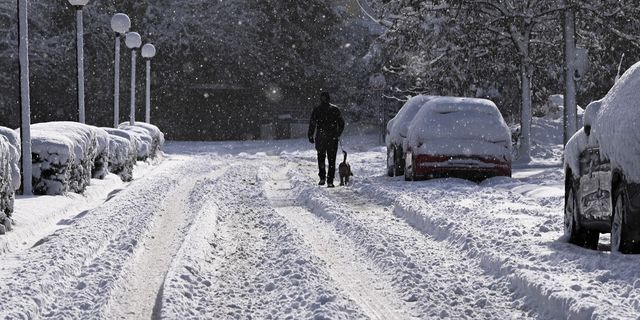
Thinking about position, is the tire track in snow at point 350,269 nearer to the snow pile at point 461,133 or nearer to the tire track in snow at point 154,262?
the tire track in snow at point 154,262

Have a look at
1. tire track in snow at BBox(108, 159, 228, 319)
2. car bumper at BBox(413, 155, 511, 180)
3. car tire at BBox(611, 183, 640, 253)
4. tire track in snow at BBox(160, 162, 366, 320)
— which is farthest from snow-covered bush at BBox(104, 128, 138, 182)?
car tire at BBox(611, 183, 640, 253)

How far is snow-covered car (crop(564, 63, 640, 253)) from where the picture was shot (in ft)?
28.3

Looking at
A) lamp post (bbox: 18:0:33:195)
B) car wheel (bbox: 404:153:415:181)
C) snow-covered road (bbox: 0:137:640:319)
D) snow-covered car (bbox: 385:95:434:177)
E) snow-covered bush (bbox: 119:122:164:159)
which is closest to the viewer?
snow-covered road (bbox: 0:137:640:319)

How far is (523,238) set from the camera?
1059 centimetres

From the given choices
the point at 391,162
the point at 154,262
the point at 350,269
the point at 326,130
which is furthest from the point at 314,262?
the point at 391,162

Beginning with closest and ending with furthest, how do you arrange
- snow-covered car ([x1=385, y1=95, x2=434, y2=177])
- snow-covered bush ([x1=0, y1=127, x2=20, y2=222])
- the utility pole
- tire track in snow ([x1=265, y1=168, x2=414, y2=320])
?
tire track in snow ([x1=265, y1=168, x2=414, y2=320]) → snow-covered bush ([x1=0, y1=127, x2=20, y2=222]) → snow-covered car ([x1=385, y1=95, x2=434, y2=177]) → the utility pole

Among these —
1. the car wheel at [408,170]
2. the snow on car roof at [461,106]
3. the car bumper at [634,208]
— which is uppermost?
the snow on car roof at [461,106]

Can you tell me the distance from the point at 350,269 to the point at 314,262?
329 millimetres

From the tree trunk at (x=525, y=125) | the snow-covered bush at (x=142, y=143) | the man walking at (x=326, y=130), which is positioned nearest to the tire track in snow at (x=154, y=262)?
the man walking at (x=326, y=130)

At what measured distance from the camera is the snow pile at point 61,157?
48.8 ft

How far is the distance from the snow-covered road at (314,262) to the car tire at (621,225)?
173 mm

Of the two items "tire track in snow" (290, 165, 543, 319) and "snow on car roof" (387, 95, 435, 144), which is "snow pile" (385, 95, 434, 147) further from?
"tire track in snow" (290, 165, 543, 319)

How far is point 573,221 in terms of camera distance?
10.4m

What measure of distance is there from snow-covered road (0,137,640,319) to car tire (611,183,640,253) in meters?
0.17
